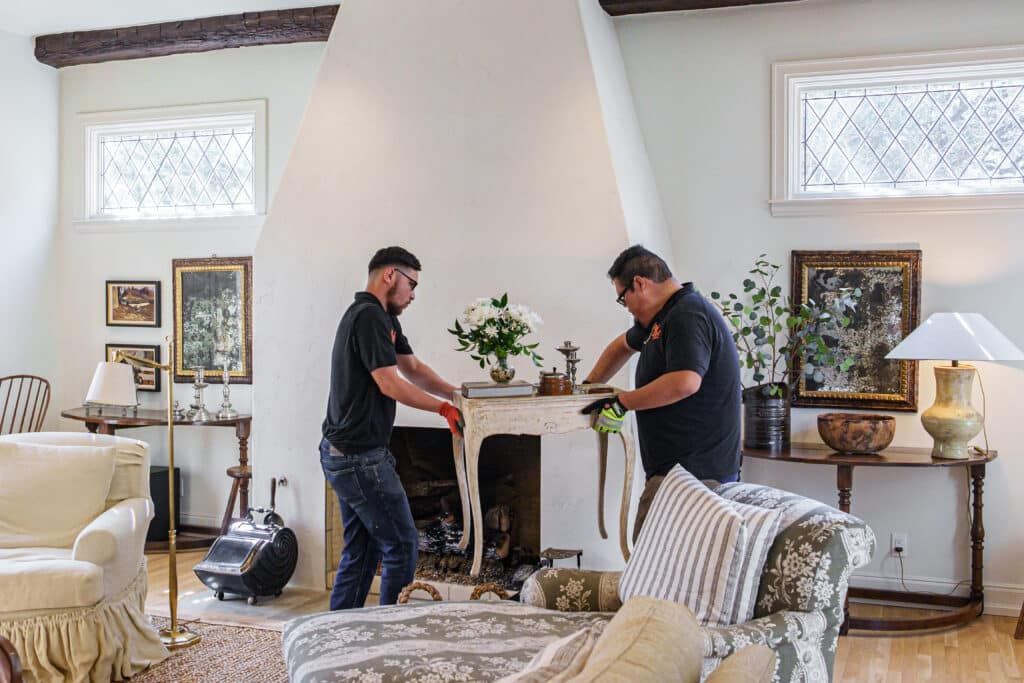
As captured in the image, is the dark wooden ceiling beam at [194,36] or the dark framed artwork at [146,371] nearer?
the dark wooden ceiling beam at [194,36]

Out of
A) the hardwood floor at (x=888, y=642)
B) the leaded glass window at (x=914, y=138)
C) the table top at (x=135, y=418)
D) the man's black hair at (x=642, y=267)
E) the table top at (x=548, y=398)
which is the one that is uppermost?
the leaded glass window at (x=914, y=138)

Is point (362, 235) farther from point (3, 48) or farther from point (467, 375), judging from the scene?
point (3, 48)

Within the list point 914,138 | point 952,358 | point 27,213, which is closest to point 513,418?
point 952,358

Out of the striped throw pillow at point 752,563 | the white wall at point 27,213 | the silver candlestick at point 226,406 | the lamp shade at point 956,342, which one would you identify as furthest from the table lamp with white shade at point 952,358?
the white wall at point 27,213

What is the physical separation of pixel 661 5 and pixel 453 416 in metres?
2.59

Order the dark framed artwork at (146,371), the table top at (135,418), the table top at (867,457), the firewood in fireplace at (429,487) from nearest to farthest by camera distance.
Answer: the table top at (867,457) → the firewood in fireplace at (429,487) → the table top at (135,418) → the dark framed artwork at (146,371)

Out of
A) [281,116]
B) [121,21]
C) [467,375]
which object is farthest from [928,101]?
[121,21]

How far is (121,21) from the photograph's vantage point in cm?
574

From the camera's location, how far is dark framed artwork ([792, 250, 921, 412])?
4.76 meters

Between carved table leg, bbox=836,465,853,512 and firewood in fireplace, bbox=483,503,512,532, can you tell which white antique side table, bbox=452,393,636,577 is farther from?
carved table leg, bbox=836,465,853,512

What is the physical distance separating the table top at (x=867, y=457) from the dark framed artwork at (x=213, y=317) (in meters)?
3.06

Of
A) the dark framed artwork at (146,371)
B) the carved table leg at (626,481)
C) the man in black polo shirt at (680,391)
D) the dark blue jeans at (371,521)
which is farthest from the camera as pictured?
the dark framed artwork at (146,371)

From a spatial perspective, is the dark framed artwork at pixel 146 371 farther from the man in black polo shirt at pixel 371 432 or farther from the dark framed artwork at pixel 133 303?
the man in black polo shirt at pixel 371 432

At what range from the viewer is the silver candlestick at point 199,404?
5586 mm
